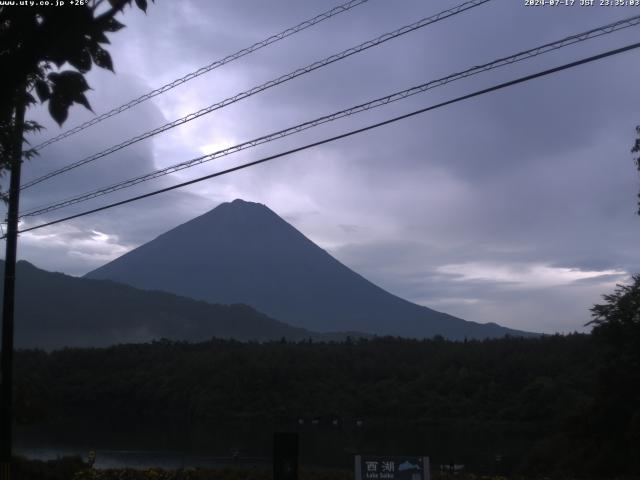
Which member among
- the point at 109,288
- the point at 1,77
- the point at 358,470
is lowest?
the point at 358,470

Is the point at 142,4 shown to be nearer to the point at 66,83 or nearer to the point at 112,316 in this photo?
the point at 66,83

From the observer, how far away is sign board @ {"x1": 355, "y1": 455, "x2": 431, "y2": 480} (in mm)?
10742

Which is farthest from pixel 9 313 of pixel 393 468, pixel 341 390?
pixel 341 390

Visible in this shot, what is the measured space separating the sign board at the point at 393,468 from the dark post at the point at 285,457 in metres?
1.35

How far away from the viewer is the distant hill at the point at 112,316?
135m

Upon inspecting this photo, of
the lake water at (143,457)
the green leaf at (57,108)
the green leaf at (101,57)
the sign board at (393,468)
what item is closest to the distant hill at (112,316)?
the lake water at (143,457)

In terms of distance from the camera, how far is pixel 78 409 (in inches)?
2709

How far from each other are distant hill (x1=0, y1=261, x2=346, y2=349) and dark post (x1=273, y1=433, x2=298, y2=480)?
124 m

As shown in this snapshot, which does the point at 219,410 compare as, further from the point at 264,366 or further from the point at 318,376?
the point at 318,376

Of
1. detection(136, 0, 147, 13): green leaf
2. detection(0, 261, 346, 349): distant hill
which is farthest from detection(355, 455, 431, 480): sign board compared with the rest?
detection(0, 261, 346, 349): distant hill

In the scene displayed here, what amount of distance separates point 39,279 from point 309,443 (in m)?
123

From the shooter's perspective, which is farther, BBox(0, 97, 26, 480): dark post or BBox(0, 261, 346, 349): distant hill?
BBox(0, 261, 346, 349): distant hill

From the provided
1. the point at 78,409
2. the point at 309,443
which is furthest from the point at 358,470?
the point at 78,409

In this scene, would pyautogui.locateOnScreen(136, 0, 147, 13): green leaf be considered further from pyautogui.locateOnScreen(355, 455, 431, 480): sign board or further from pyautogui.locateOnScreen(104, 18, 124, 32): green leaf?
pyautogui.locateOnScreen(355, 455, 431, 480): sign board
